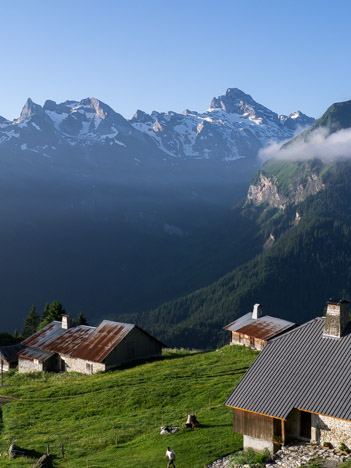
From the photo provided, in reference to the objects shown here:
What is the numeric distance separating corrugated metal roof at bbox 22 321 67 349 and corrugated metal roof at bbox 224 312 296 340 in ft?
86.1

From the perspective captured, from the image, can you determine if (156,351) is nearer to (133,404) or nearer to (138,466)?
(133,404)

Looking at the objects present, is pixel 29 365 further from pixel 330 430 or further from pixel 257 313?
pixel 330 430

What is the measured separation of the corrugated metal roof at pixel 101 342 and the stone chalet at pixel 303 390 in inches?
1464

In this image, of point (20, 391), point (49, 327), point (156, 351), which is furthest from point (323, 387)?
point (49, 327)

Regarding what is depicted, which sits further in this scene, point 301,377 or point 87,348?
point 87,348

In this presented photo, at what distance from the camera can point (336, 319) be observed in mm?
32750

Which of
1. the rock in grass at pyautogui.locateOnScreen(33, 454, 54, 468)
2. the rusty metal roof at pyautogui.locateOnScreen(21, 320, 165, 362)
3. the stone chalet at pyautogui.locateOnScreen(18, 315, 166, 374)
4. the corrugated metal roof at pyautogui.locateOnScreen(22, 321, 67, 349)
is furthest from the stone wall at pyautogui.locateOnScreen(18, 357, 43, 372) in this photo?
the rock in grass at pyautogui.locateOnScreen(33, 454, 54, 468)

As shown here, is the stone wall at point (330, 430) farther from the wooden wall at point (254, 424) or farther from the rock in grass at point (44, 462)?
the rock in grass at point (44, 462)

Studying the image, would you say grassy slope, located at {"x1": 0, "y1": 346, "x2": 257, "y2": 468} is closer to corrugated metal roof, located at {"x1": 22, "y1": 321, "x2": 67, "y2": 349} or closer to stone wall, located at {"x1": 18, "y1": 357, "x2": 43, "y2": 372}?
stone wall, located at {"x1": 18, "y1": 357, "x2": 43, "y2": 372}

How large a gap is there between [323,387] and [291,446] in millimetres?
3838

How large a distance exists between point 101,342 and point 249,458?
43.7 m

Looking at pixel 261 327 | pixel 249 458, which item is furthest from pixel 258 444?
pixel 261 327

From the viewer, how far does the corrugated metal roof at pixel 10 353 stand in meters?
83.6

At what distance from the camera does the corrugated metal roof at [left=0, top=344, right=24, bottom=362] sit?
83.6 meters
